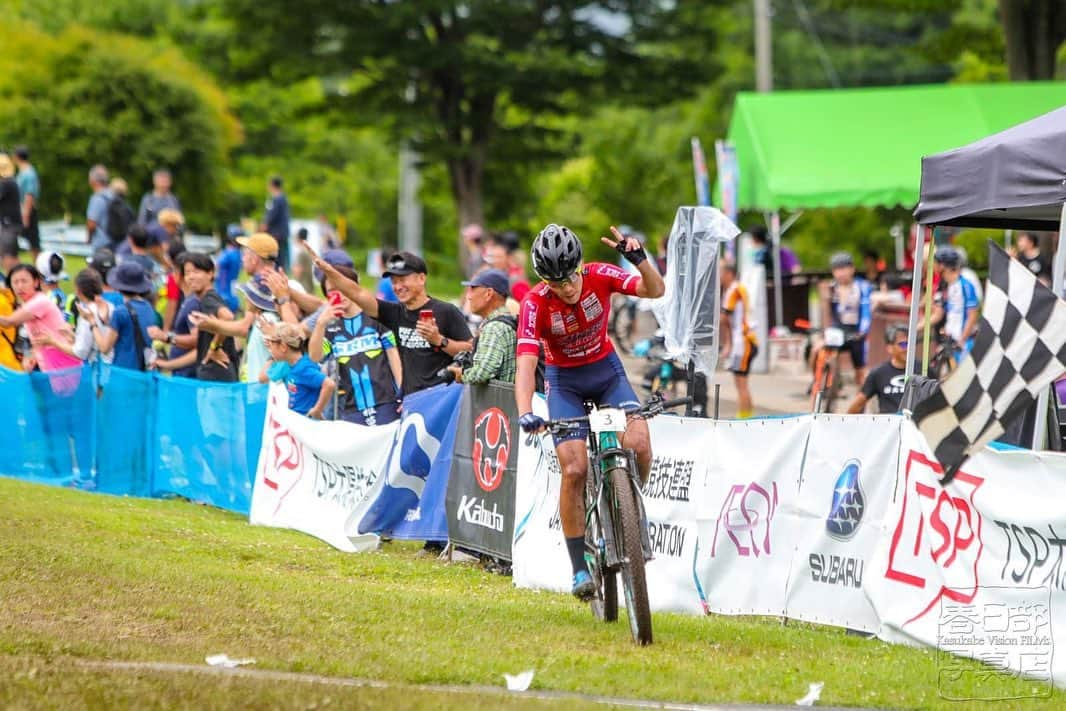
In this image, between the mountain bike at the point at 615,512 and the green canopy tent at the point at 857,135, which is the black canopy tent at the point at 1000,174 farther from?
the green canopy tent at the point at 857,135

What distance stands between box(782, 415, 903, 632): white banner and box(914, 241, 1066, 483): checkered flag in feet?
4.89

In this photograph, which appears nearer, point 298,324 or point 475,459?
point 475,459

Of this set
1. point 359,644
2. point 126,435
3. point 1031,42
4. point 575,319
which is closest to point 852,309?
point 1031,42

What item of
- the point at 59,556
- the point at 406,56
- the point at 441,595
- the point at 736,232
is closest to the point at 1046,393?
the point at 736,232

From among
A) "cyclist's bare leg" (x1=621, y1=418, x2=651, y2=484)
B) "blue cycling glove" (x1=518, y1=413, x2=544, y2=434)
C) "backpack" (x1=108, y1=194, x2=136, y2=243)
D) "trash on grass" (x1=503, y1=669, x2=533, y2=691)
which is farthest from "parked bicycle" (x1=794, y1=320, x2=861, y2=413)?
"trash on grass" (x1=503, y1=669, x2=533, y2=691)

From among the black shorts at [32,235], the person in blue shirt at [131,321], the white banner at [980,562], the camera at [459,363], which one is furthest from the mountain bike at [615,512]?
the black shorts at [32,235]

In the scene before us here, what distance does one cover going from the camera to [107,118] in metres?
42.5

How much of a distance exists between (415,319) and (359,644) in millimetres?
4457

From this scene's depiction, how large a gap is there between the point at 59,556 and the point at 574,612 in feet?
10.5

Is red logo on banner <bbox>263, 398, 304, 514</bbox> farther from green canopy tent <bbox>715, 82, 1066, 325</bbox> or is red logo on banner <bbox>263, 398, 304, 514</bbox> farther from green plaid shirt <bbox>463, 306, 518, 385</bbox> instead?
green canopy tent <bbox>715, 82, 1066, 325</bbox>

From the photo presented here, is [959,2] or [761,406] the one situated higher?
[959,2]

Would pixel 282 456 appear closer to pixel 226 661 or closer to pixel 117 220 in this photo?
pixel 226 661

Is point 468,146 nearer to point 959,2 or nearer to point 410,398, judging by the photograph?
point 959,2

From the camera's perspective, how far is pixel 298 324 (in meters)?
13.8
